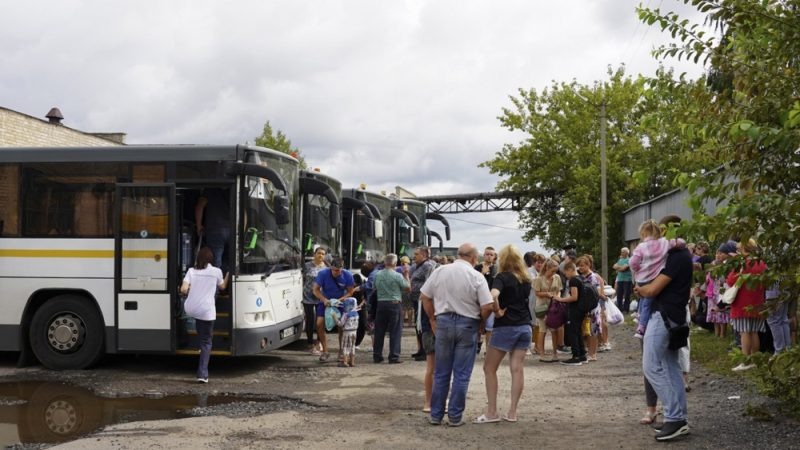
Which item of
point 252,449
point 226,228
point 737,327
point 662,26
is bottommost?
point 252,449

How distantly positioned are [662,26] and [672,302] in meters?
2.43

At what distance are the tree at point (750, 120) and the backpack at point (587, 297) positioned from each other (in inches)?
244

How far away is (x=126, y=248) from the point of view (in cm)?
1188

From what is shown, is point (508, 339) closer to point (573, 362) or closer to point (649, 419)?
point (649, 419)

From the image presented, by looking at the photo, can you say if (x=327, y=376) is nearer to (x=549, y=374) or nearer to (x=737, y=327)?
(x=549, y=374)

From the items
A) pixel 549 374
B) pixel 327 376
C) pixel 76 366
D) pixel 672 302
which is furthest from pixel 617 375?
pixel 76 366

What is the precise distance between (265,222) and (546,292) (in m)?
4.88

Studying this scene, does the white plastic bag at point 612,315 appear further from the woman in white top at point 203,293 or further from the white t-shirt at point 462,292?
the woman in white top at point 203,293

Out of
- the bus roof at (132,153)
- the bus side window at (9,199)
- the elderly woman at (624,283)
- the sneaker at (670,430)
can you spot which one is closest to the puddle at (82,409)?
the bus side window at (9,199)

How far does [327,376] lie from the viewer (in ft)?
39.9

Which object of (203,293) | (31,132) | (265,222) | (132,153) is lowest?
(203,293)

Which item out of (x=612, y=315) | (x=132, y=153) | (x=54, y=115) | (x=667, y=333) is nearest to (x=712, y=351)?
(x=612, y=315)

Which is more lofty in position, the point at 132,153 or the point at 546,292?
the point at 132,153

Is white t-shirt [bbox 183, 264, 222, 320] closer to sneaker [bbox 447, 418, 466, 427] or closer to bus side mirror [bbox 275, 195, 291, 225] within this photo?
bus side mirror [bbox 275, 195, 291, 225]
